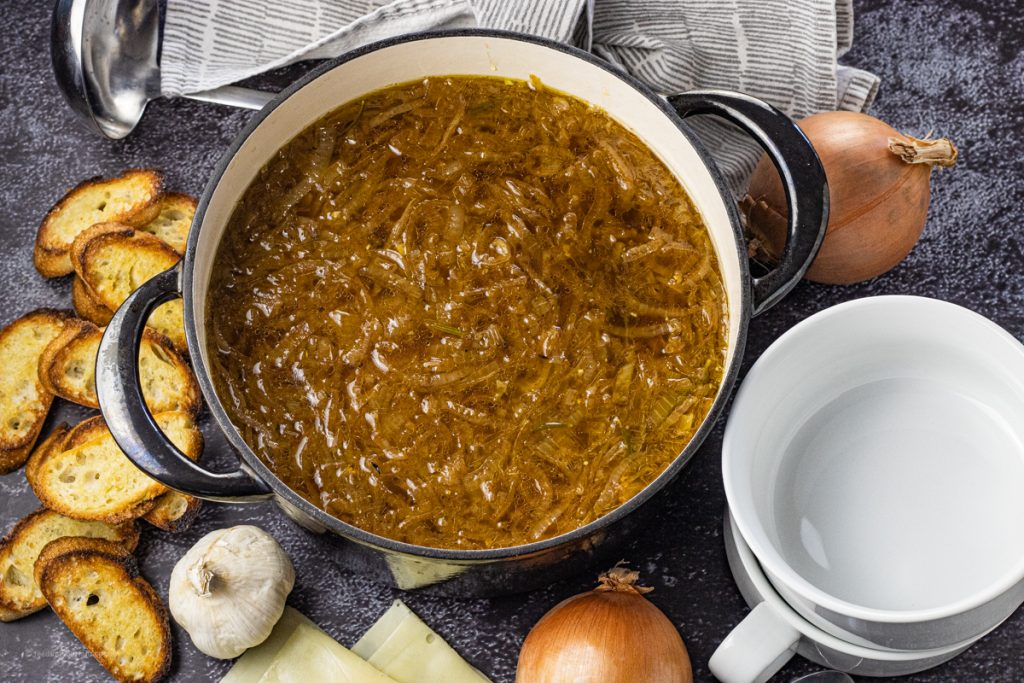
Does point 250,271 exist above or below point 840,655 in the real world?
above

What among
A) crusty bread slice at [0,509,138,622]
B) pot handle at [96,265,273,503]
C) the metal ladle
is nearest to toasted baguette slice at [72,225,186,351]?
the metal ladle

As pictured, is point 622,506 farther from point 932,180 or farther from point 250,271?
point 932,180

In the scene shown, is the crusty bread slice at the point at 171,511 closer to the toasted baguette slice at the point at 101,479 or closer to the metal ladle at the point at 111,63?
the toasted baguette slice at the point at 101,479

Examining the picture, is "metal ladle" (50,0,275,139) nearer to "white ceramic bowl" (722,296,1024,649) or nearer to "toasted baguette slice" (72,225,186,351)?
"toasted baguette slice" (72,225,186,351)

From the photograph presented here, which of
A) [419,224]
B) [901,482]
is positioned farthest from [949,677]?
[419,224]

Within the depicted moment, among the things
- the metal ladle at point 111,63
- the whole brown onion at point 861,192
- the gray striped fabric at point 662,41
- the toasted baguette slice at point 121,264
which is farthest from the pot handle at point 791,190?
the toasted baguette slice at point 121,264

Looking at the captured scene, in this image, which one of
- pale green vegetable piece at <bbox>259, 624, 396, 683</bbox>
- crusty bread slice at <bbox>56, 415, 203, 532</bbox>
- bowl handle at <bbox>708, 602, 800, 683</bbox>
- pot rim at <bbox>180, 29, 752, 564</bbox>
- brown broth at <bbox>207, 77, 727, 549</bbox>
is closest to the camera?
pot rim at <bbox>180, 29, 752, 564</bbox>
